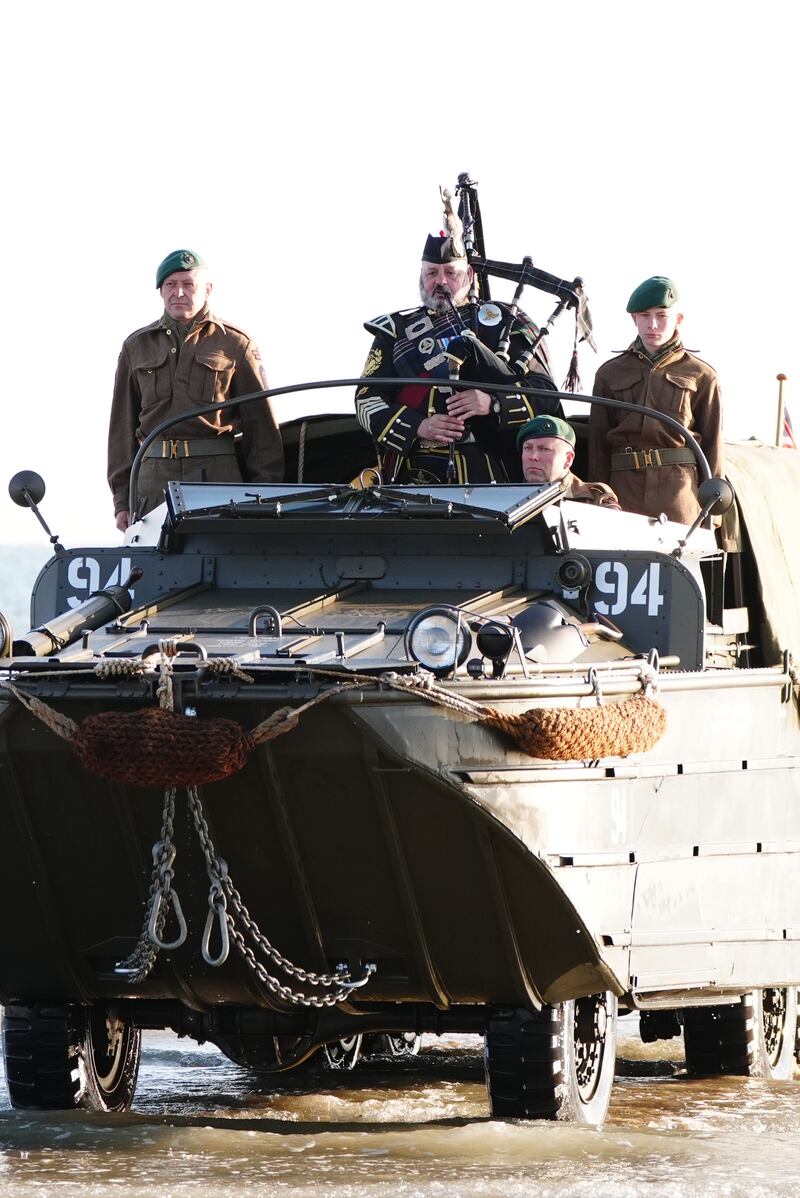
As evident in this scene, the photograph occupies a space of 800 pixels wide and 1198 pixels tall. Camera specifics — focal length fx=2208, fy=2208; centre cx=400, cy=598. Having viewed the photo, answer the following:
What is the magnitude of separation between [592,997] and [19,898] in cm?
A: 213

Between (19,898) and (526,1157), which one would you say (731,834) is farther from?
(19,898)

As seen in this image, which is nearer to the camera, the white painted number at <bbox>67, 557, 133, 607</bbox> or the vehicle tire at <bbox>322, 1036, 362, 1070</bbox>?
the white painted number at <bbox>67, 557, 133, 607</bbox>

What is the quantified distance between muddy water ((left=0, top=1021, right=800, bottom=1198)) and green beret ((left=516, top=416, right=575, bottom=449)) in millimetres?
2749

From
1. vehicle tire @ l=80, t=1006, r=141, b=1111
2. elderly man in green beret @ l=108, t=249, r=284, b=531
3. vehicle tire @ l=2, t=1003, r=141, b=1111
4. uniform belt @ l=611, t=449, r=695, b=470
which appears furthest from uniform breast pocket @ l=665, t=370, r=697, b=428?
vehicle tire @ l=2, t=1003, r=141, b=1111

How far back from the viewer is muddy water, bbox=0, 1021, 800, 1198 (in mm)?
6945

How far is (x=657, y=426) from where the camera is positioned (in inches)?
396

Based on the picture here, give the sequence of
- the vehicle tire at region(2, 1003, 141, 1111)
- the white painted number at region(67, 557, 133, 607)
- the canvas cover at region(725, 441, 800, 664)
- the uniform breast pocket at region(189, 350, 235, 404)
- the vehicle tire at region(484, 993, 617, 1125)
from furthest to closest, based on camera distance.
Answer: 1. the uniform breast pocket at region(189, 350, 235, 404)
2. the canvas cover at region(725, 441, 800, 664)
3. the white painted number at region(67, 557, 133, 607)
4. the vehicle tire at region(2, 1003, 141, 1111)
5. the vehicle tire at region(484, 993, 617, 1125)

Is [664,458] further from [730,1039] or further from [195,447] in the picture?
[730,1039]

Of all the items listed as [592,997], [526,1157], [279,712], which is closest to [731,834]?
[592,997]

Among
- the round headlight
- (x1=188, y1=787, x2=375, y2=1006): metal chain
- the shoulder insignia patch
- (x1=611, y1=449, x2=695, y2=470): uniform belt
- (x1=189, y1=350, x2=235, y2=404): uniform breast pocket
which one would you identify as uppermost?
the shoulder insignia patch

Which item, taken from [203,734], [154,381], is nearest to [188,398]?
[154,381]

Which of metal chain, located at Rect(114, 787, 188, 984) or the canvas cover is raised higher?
the canvas cover

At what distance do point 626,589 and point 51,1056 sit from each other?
2.75m

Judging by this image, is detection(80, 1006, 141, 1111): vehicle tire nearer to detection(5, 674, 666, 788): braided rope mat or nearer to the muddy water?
the muddy water
